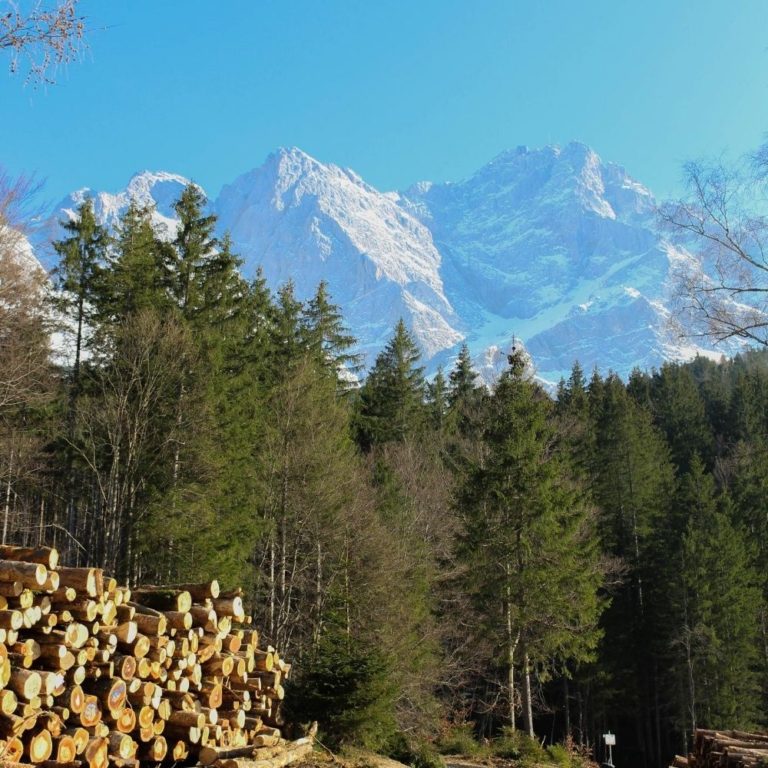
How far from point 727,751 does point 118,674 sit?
9.11 m

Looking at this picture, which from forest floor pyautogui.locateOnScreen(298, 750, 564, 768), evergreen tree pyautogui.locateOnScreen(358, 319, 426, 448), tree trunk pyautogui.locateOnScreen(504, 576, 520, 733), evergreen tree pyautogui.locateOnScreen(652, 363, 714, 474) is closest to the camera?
forest floor pyautogui.locateOnScreen(298, 750, 564, 768)

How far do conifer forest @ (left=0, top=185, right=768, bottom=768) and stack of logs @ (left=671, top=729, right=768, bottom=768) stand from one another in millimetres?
5550

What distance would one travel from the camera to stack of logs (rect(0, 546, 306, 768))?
6.92 meters

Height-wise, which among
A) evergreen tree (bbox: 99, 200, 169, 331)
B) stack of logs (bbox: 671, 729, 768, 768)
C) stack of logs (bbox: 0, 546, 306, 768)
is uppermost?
evergreen tree (bbox: 99, 200, 169, 331)

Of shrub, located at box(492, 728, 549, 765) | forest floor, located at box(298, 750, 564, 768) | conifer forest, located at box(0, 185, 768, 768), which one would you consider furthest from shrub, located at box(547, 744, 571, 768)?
conifer forest, located at box(0, 185, 768, 768)

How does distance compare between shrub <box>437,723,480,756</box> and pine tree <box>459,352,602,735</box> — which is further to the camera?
pine tree <box>459,352,602,735</box>

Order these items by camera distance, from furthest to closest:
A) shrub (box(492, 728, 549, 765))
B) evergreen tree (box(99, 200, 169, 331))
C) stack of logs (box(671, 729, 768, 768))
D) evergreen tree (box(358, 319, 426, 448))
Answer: evergreen tree (box(358, 319, 426, 448))
evergreen tree (box(99, 200, 169, 331))
shrub (box(492, 728, 549, 765))
stack of logs (box(671, 729, 768, 768))

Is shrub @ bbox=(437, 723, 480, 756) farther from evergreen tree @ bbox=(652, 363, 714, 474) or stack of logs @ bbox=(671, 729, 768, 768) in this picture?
evergreen tree @ bbox=(652, 363, 714, 474)

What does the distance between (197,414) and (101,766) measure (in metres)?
12.3

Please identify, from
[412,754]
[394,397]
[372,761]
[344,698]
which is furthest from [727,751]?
[394,397]

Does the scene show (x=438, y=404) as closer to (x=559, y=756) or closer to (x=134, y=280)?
(x=134, y=280)

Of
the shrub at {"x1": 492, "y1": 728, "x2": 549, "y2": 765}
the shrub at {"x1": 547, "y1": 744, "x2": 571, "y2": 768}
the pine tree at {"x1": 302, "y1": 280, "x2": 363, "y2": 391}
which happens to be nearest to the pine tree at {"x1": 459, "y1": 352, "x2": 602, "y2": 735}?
the shrub at {"x1": 492, "y1": 728, "x2": 549, "y2": 765}

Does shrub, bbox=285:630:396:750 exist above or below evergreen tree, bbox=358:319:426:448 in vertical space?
below

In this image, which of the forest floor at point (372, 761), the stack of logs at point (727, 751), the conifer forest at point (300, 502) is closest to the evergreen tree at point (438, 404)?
the conifer forest at point (300, 502)
